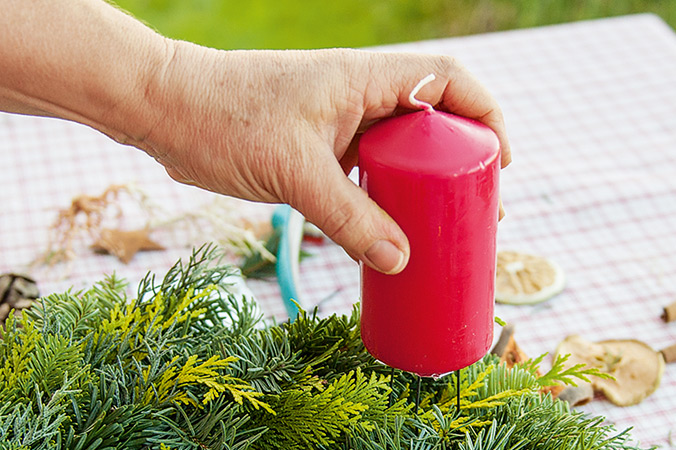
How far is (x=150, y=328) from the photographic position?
2.46 ft

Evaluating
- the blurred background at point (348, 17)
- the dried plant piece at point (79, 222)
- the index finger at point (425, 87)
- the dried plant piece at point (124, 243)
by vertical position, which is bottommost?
the blurred background at point (348, 17)

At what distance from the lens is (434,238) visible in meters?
0.65

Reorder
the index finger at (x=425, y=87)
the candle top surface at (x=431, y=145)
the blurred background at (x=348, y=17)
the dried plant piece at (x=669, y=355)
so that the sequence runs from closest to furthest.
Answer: the candle top surface at (x=431, y=145), the index finger at (x=425, y=87), the dried plant piece at (x=669, y=355), the blurred background at (x=348, y=17)

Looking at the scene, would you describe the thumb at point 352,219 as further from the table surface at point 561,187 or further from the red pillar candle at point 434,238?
the table surface at point 561,187

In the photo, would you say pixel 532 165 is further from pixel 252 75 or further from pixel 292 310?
pixel 252 75

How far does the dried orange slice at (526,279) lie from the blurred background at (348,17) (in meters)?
1.90

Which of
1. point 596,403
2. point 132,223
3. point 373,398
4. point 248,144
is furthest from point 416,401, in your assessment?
point 132,223

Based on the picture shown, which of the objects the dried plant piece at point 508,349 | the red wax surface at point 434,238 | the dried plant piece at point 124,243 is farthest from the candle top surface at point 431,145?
the dried plant piece at point 124,243

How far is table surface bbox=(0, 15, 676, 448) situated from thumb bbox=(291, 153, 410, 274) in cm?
56

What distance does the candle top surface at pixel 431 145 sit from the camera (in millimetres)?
621

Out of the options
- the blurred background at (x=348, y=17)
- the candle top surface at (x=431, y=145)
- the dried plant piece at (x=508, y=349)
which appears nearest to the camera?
the candle top surface at (x=431, y=145)

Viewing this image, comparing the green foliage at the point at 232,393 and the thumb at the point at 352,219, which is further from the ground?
the thumb at the point at 352,219

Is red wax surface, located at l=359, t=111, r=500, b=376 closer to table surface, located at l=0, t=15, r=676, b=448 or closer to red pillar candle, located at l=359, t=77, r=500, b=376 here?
red pillar candle, located at l=359, t=77, r=500, b=376

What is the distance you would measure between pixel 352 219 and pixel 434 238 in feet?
0.23
